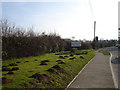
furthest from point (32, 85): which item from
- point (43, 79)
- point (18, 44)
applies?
point (18, 44)

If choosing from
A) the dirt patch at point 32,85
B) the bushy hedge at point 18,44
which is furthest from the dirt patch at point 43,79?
the bushy hedge at point 18,44

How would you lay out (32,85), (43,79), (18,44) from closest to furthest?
(32,85) → (43,79) → (18,44)

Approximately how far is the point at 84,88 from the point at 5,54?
814 cm

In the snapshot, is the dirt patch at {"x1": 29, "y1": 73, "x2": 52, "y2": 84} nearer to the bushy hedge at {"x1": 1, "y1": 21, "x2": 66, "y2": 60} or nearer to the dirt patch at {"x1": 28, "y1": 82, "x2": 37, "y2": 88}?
the dirt patch at {"x1": 28, "y1": 82, "x2": 37, "y2": 88}

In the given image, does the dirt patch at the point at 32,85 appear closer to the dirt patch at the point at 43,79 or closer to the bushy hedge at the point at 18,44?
the dirt patch at the point at 43,79

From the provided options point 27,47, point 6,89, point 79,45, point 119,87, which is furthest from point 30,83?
point 79,45

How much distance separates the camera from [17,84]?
18.5 ft

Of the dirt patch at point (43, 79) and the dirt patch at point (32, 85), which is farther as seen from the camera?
the dirt patch at point (43, 79)

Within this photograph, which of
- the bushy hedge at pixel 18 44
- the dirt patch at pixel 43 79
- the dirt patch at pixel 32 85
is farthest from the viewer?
the bushy hedge at pixel 18 44

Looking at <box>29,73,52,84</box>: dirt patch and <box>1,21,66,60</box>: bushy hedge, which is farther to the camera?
<box>1,21,66,60</box>: bushy hedge

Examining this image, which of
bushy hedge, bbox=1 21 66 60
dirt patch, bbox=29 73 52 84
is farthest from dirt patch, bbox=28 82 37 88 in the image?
bushy hedge, bbox=1 21 66 60

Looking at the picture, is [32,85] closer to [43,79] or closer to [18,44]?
[43,79]

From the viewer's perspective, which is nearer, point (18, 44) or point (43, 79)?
point (43, 79)

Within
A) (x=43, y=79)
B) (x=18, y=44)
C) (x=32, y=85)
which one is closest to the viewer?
(x=32, y=85)
